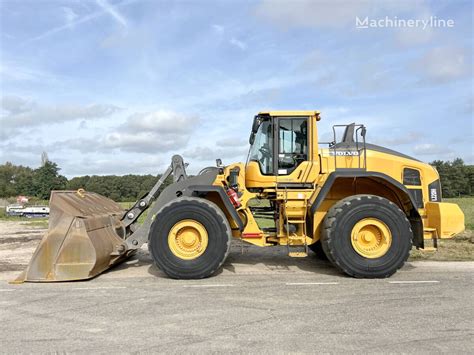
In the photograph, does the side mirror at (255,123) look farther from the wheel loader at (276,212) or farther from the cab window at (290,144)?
the cab window at (290,144)

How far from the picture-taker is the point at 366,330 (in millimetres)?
4809

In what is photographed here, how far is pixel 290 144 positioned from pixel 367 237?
223 cm

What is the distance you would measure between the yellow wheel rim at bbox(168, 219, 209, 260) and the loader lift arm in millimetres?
806

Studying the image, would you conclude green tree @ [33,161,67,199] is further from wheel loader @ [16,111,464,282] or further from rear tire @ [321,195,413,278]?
rear tire @ [321,195,413,278]

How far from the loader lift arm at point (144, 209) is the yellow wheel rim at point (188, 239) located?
31.7 inches

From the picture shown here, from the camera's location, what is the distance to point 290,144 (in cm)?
842

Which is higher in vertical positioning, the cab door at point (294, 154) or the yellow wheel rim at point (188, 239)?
the cab door at point (294, 154)

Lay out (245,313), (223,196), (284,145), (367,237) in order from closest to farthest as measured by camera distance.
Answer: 1. (245,313)
2. (367,237)
3. (223,196)
4. (284,145)

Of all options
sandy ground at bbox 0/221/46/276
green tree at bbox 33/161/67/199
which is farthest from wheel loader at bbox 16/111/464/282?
green tree at bbox 33/161/67/199

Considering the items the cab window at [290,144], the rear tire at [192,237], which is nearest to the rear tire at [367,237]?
the cab window at [290,144]

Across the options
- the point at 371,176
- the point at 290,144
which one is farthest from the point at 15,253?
the point at 371,176

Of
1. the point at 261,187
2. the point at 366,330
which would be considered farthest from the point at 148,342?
the point at 261,187

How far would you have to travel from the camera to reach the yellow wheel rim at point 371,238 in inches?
303

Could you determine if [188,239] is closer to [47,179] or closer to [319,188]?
[319,188]
